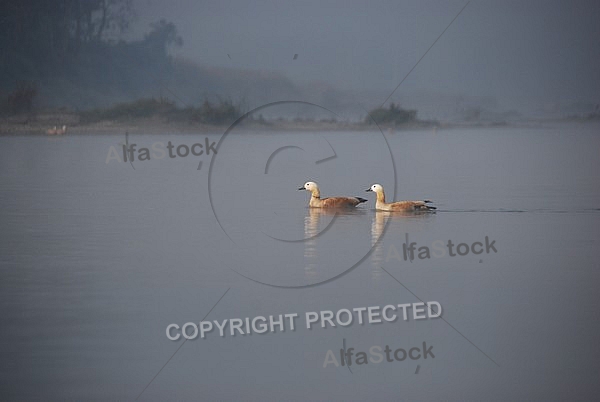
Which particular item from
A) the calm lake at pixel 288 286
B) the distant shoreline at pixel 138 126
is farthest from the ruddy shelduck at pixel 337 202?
the distant shoreline at pixel 138 126

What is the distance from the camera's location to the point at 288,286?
7316 millimetres

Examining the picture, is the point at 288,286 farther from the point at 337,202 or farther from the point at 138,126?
the point at 138,126

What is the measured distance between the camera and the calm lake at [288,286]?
18.7ft

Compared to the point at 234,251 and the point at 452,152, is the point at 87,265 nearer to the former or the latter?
the point at 234,251

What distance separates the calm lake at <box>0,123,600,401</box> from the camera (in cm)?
570

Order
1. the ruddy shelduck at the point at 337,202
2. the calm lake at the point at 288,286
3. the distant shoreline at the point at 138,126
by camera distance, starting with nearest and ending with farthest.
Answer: the calm lake at the point at 288,286 < the ruddy shelduck at the point at 337,202 < the distant shoreline at the point at 138,126

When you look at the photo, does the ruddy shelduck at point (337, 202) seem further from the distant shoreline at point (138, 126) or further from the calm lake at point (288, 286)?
the distant shoreline at point (138, 126)

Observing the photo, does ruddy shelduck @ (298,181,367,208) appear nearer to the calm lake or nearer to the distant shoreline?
the calm lake

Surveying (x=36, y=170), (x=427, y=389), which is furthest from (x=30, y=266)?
(x=36, y=170)

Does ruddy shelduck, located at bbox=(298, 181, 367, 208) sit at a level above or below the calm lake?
above

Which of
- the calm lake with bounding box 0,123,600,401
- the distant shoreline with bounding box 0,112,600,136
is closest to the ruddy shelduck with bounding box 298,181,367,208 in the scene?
the calm lake with bounding box 0,123,600,401

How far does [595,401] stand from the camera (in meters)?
5.48

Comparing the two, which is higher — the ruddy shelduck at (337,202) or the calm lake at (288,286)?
the ruddy shelduck at (337,202)

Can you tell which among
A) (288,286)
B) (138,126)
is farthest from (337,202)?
(138,126)
